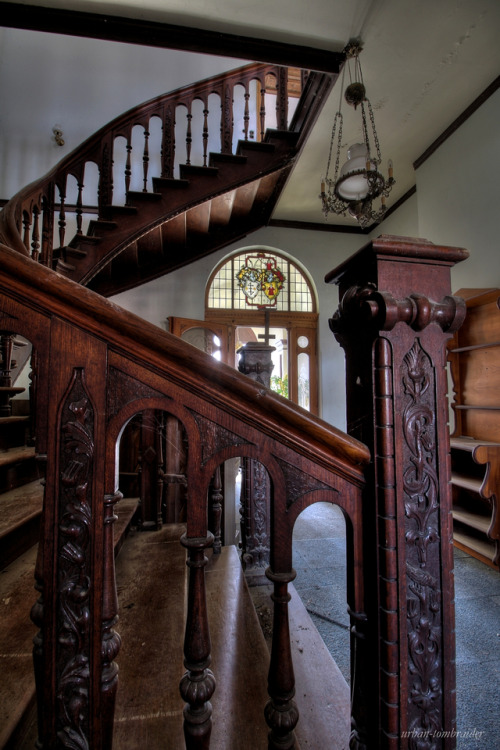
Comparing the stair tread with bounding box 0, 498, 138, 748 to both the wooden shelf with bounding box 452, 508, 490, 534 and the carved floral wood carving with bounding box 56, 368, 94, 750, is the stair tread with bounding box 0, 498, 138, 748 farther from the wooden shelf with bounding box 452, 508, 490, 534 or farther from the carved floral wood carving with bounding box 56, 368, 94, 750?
the wooden shelf with bounding box 452, 508, 490, 534

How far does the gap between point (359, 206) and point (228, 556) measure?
2.40 meters

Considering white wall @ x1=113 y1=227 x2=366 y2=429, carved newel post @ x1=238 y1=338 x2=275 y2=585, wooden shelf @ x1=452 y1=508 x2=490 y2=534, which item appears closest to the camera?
carved newel post @ x1=238 y1=338 x2=275 y2=585

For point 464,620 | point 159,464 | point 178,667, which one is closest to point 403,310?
point 178,667

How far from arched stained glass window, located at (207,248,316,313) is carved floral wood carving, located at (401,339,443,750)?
13.8ft

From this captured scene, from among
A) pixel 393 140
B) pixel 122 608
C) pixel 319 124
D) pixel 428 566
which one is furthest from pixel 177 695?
pixel 393 140

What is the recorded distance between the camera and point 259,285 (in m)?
4.73

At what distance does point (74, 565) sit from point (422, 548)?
1.74ft

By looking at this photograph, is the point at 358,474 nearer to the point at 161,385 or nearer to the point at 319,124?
the point at 161,385

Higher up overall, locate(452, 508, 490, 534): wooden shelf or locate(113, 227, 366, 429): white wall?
locate(113, 227, 366, 429): white wall

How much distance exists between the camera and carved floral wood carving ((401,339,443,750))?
54 cm

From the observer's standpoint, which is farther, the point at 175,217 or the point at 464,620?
the point at 175,217

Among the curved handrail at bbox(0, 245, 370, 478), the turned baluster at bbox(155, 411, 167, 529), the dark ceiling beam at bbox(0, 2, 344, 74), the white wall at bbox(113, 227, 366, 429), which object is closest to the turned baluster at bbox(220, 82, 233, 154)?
the dark ceiling beam at bbox(0, 2, 344, 74)

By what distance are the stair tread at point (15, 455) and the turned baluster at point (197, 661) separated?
113cm

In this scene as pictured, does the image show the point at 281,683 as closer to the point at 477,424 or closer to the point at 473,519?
the point at 473,519
